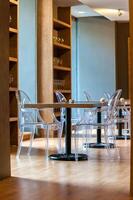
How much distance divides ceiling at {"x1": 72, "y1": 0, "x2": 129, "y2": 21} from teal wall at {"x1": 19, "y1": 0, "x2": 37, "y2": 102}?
130cm

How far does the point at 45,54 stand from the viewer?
31.7ft

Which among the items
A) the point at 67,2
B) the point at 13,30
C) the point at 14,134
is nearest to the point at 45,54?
the point at 67,2

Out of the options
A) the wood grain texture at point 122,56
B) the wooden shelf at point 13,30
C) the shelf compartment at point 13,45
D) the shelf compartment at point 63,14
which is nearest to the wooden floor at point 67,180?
the shelf compartment at point 13,45

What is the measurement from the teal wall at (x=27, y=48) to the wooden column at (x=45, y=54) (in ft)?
0.51

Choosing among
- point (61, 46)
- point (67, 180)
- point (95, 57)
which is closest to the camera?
point (67, 180)

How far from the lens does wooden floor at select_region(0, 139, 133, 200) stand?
12.9ft

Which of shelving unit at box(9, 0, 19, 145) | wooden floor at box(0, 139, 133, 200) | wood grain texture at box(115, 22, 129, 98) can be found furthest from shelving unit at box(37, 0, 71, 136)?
wood grain texture at box(115, 22, 129, 98)

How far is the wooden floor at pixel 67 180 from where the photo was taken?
3.94 meters

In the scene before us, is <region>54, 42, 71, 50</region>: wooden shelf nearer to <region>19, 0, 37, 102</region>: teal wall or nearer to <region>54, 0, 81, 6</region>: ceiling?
<region>19, 0, 37, 102</region>: teal wall

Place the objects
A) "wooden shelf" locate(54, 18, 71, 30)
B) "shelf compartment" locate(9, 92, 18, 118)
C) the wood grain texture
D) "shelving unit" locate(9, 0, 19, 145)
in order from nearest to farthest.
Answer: "shelving unit" locate(9, 0, 19, 145), "shelf compartment" locate(9, 92, 18, 118), "wooden shelf" locate(54, 18, 71, 30), the wood grain texture

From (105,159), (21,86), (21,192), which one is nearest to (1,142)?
(21,192)

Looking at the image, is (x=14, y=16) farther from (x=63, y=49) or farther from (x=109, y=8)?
(x=109, y=8)

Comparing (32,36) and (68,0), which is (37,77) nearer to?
(32,36)

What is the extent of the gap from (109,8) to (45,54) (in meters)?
2.38
